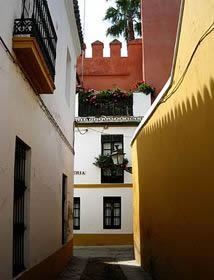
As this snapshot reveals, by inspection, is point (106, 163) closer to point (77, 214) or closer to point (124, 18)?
point (77, 214)

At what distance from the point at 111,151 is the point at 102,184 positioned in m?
1.45

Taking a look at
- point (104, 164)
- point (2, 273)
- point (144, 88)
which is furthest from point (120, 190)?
point (2, 273)

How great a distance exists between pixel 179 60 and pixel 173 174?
1698 millimetres

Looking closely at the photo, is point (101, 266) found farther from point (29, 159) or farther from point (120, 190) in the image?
point (120, 190)

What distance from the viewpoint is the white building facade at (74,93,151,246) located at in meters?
19.3

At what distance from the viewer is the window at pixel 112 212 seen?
19344 mm

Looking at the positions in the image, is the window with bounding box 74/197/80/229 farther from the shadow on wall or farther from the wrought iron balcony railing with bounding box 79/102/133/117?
the shadow on wall

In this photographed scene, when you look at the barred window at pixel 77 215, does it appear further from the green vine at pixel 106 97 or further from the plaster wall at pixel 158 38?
the plaster wall at pixel 158 38

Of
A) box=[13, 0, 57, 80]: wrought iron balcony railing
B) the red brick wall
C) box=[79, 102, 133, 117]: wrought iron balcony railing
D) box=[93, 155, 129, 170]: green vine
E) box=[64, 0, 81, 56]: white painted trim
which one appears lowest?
box=[93, 155, 129, 170]: green vine

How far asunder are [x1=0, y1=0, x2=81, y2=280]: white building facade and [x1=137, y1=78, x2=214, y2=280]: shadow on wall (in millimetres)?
2009

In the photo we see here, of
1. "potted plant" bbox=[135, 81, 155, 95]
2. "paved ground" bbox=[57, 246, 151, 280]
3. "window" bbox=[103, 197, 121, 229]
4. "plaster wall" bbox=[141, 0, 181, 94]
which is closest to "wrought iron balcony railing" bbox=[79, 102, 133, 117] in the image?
"potted plant" bbox=[135, 81, 155, 95]

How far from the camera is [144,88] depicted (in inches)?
812

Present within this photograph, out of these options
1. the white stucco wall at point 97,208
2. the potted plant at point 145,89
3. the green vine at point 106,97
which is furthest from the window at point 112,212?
the potted plant at point 145,89

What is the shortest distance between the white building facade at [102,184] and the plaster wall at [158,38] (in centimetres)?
173
